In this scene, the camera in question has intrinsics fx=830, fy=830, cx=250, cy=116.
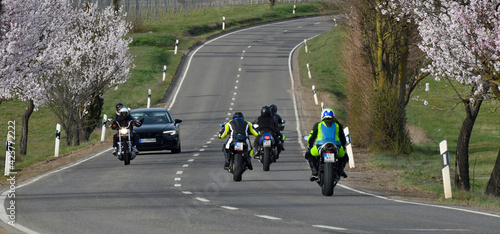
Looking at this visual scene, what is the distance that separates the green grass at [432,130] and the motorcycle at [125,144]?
7.13 m

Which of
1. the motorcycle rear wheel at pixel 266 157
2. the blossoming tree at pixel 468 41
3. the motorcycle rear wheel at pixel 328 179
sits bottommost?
the motorcycle rear wheel at pixel 328 179

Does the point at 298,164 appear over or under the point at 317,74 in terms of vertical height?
under

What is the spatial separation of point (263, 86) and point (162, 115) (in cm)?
2546

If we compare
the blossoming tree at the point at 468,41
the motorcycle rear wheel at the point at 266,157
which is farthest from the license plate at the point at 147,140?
the blossoming tree at the point at 468,41

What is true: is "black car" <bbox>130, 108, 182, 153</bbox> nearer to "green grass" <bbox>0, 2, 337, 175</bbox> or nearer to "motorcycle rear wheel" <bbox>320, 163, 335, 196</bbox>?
"green grass" <bbox>0, 2, 337, 175</bbox>

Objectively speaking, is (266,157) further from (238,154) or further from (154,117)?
(154,117)

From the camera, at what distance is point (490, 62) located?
17.5 m

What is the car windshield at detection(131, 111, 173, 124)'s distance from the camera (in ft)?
88.7

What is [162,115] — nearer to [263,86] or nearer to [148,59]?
[263,86]

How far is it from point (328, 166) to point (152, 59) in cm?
4891

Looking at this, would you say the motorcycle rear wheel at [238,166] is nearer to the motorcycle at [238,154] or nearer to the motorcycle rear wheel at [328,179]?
the motorcycle at [238,154]

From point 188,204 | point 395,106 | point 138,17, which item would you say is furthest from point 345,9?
point 138,17

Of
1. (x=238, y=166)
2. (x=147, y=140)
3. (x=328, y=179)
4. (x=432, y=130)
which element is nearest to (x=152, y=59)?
(x=432, y=130)

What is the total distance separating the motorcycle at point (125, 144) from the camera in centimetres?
2250
